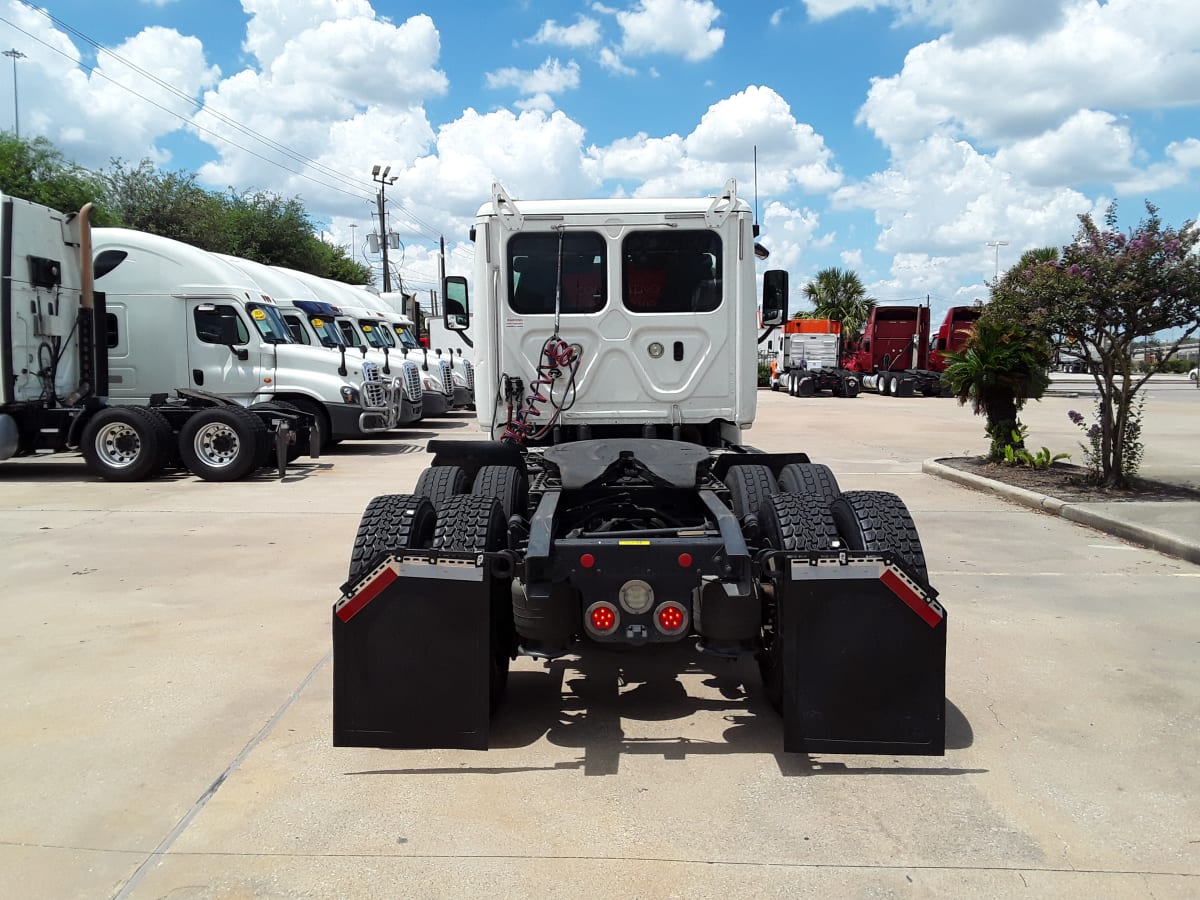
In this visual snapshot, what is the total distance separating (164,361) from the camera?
1446 cm

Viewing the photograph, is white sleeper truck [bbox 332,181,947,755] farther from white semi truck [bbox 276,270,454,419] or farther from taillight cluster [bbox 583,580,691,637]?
white semi truck [bbox 276,270,454,419]

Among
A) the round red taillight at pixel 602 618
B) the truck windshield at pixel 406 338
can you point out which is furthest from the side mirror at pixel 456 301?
the truck windshield at pixel 406 338

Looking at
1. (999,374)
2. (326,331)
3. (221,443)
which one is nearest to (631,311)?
(221,443)

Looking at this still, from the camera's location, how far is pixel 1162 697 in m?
4.73

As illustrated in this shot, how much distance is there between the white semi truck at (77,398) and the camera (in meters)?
11.9

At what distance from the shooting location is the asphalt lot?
314 centimetres

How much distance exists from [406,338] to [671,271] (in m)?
17.2

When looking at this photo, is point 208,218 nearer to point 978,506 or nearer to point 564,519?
point 978,506

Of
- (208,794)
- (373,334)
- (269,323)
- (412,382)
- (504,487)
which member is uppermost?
(373,334)

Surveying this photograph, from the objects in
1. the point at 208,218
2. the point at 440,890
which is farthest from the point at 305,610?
the point at 208,218

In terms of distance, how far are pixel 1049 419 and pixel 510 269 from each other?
21091mm

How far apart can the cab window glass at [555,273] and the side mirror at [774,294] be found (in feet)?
3.93

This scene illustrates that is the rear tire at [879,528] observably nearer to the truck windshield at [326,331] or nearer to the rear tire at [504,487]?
the rear tire at [504,487]

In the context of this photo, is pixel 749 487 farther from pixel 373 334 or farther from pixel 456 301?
pixel 373 334
